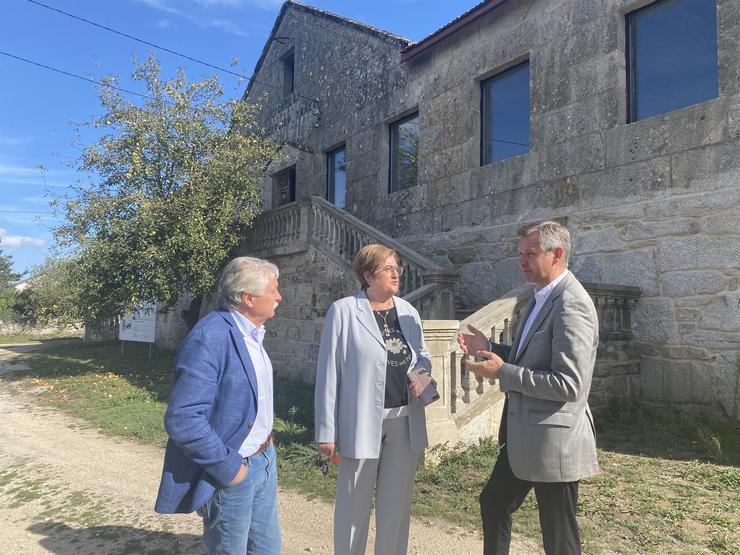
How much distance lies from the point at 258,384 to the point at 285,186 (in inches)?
576

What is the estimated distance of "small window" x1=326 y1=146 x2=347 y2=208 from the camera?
13461 mm

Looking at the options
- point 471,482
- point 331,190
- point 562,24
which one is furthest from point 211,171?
point 471,482

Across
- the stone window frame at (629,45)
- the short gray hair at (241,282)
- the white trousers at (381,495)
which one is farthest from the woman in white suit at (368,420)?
the stone window frame at (629,45)

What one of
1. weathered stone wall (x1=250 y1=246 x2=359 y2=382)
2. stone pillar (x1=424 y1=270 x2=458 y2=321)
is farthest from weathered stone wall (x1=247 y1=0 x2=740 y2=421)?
weathered stone wall (x1=250 y1=246 x2=359 y2=382)

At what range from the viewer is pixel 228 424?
2.10 meters

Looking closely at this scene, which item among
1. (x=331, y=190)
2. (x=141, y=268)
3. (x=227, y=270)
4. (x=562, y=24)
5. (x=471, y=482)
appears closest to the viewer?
(x=227, y=270)

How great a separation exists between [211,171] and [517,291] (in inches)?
300

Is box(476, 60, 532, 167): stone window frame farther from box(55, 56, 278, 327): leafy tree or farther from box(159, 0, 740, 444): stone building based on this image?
box(55, 56, 278, 327): leafy tree

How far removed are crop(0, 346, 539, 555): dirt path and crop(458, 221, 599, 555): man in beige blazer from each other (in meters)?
1.29

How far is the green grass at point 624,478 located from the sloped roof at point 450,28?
699cm

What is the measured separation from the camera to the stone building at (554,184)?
6047mm

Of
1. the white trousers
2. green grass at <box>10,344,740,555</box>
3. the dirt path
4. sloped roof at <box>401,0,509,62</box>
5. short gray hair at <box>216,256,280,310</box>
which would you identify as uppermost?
sloped roof at <box>401,0,509,62</box>

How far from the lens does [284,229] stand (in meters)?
11.5

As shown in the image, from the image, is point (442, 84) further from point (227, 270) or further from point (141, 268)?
point (227, 270)
